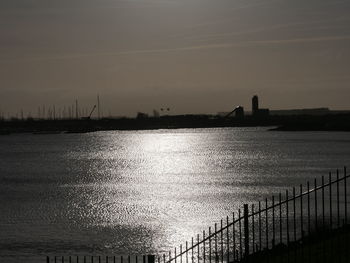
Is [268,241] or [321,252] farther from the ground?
[321,252]

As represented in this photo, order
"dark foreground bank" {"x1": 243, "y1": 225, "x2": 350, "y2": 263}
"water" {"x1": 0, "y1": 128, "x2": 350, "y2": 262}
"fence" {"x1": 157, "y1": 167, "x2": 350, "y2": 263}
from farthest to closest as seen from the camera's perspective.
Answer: "water" {"x1": 0, "y1": 128, "x2": 350, "y2": 262}, "dark foreground bank" {"x1": 243, "y1": 225, "x2": 350, "y2": 263}, "fence" {"x1": 157, "y1": 167, "x2": 350, "y2": 263}

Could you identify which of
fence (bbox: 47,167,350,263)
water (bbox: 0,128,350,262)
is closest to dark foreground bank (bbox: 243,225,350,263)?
fence (bbox: 47,167,350,263)

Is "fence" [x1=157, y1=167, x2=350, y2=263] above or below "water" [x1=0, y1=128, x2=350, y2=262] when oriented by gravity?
above

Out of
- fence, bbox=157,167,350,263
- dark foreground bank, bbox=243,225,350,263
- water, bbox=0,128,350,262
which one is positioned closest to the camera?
fence, bbox=157,167,350,263

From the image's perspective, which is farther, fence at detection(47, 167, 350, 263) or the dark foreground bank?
the dark foreground bank

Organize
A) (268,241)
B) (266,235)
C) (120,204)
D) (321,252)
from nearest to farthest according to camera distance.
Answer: (266,235)
(321,252)
(268,241)
(120,204)

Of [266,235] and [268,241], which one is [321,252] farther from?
[268,241]

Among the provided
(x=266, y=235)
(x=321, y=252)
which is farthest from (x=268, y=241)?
(x=266, y=235)

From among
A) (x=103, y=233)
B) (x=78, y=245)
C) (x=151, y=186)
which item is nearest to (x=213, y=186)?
(x=151, y=186)

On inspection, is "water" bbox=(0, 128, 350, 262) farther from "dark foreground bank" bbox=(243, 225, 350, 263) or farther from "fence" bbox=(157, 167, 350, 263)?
"dark foreground bank" bbox=(243, 225, 350, 263)

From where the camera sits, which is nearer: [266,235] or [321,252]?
[266,235]

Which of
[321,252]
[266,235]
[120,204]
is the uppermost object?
[266,235]

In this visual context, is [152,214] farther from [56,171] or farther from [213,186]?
[56,171]

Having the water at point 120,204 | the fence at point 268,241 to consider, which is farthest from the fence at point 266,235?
the water at point 120,204
